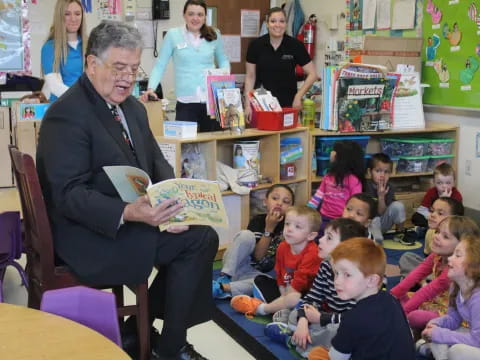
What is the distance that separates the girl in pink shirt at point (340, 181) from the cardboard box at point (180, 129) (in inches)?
35.7

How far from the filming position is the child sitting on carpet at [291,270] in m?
2.95

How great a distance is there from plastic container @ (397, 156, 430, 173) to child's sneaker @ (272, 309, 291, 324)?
7.00 ft

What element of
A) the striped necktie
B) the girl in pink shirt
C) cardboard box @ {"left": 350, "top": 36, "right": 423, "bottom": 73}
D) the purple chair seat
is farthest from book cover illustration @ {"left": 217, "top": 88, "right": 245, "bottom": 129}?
the purple chair seat

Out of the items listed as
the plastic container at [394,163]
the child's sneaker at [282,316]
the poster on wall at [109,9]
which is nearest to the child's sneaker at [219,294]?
the child's sneaker at [282,316]

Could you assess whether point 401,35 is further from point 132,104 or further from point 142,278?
point 142,278

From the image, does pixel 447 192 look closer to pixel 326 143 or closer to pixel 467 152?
pixel 467 152

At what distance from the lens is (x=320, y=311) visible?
2684mm

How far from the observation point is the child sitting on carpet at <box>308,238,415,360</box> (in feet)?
6.57

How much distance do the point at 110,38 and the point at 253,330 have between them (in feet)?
4.75

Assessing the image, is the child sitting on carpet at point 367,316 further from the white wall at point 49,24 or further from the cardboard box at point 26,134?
the white wall at point 49,24

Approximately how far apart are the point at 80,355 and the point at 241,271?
2329 mm

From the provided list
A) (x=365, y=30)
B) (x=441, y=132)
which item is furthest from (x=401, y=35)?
(x=441, y=132)

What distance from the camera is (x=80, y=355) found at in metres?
1.23

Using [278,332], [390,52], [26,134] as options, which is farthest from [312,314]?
[26,134]
